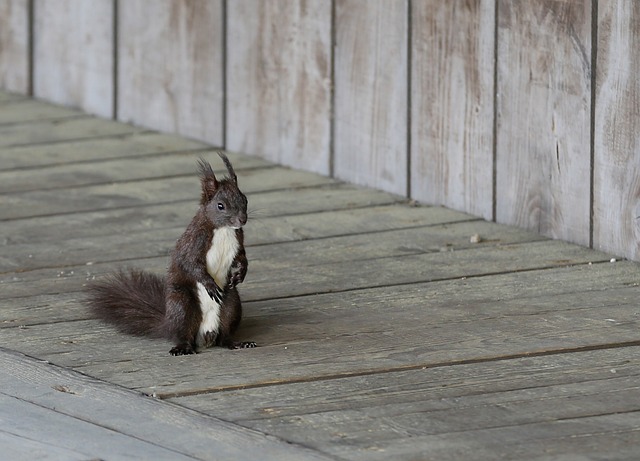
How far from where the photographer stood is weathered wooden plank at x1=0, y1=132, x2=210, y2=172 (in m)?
6.05

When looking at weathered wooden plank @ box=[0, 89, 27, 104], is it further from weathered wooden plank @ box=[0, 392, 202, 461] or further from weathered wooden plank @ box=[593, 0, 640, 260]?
weathered wooden plank @ box=[0, 392, 202, 461]

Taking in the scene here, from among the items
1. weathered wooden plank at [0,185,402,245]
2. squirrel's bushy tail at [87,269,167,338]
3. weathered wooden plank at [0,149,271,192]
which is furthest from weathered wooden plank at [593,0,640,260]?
weathered wooden plank at [0,149,271,192]

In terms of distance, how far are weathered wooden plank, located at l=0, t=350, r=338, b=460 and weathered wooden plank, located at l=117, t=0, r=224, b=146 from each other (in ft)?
9.31

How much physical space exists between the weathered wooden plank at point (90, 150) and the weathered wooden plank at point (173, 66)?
104 millimetres

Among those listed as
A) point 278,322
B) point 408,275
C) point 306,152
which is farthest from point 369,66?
point 278,322

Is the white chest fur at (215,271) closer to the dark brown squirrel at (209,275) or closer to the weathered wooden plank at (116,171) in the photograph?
the dark brown squirrel at (209,275)

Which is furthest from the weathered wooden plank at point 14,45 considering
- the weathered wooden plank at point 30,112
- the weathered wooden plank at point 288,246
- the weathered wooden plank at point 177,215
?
the weathered wooden plank at point 288,246

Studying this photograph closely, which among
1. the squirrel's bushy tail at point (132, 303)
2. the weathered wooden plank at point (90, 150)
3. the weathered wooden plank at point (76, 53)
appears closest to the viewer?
the squirrel's bushy tail at point (132, 303)

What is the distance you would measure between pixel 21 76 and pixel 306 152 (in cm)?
204

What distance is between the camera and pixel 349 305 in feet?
13.3

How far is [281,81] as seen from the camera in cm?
584

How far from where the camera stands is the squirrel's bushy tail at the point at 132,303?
3775mm

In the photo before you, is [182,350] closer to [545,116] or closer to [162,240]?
[162,240]

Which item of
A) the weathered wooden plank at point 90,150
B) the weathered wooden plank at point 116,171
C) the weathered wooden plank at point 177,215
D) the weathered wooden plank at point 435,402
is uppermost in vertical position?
the weathered wooden plank at point 90,150
